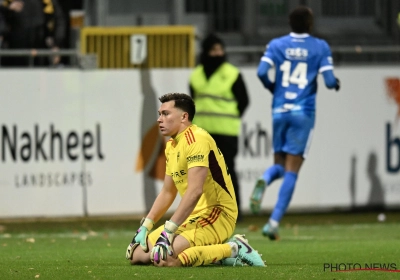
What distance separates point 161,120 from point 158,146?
657cm

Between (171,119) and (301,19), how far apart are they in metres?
3.94

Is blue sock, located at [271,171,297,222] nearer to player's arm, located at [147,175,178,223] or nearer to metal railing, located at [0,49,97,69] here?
player's arm, located at [147,175,178,223]

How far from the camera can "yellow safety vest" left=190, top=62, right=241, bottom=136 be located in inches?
551

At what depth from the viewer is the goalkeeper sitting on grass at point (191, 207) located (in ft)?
27.5

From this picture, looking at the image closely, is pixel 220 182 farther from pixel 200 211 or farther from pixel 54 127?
pixel 54 127

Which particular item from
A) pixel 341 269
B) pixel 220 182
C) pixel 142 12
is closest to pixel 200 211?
pixel 220 182

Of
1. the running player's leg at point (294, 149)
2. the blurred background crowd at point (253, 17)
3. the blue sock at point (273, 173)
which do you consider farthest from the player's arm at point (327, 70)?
the blurred background crowd at point (253, 17)

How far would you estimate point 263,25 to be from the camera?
2152 centimetres

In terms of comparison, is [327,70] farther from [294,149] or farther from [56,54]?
[56,54]

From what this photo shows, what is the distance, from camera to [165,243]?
8281 millimetres

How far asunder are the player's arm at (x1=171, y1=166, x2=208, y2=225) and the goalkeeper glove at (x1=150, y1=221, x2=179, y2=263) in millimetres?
57

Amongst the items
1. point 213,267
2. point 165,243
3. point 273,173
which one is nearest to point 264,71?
point 273,173

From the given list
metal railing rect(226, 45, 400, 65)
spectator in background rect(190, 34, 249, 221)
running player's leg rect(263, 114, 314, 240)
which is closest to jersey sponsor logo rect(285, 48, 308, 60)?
running player's leg rect(263, 114, 314, 240)

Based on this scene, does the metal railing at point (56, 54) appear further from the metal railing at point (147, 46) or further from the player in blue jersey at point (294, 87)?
the player in blue jersey at point (294, 87)
